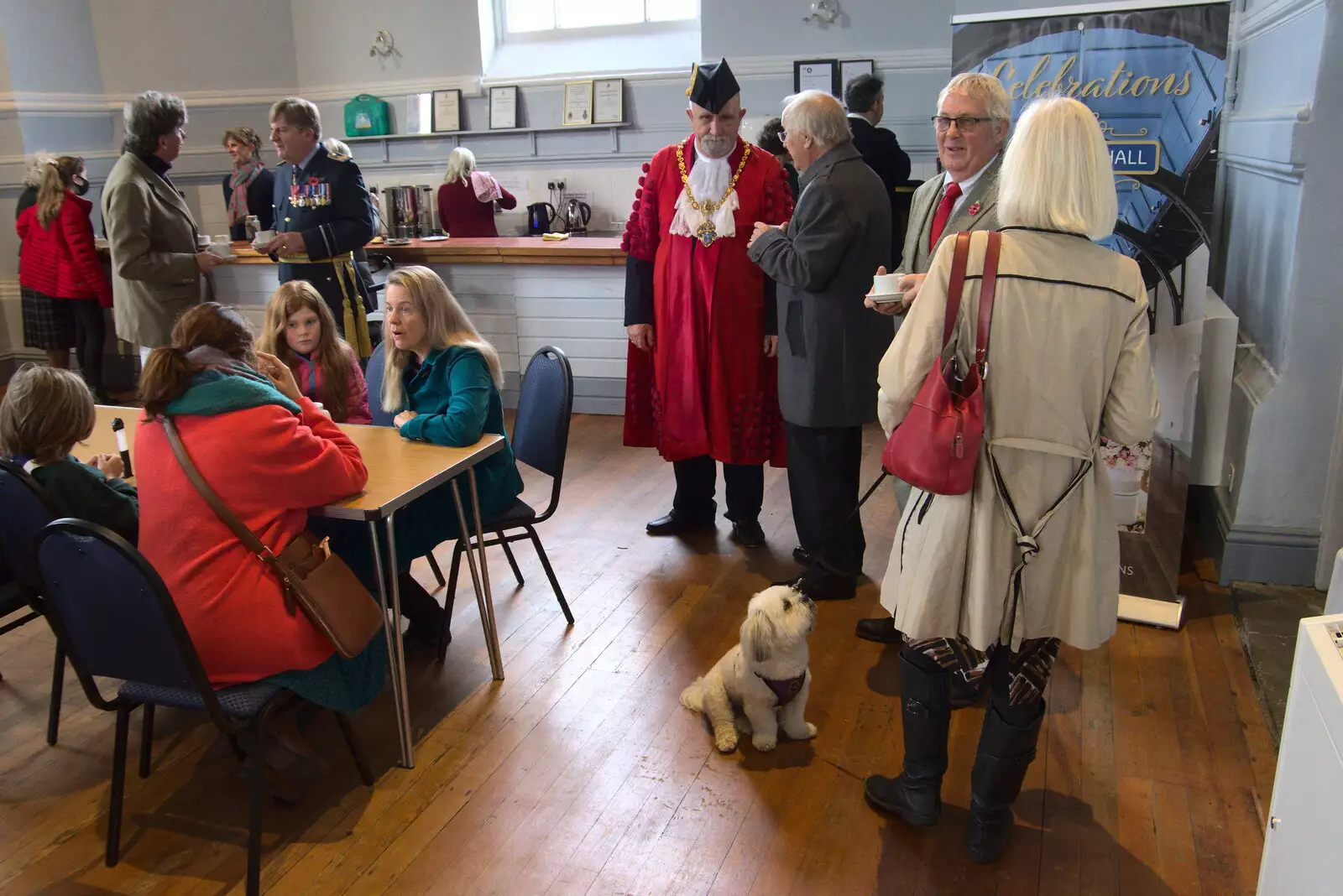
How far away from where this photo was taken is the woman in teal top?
2.70m

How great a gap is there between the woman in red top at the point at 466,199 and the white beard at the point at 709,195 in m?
2.89

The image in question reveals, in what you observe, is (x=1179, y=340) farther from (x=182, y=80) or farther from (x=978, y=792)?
(x=182, y=80)

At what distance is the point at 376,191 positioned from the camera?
7.04m

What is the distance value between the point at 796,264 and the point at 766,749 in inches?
54.0

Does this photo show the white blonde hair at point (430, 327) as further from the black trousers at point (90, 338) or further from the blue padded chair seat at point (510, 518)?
the black trousers at point (90, 338)

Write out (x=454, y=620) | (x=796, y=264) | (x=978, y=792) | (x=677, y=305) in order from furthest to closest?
(x=677, y=305), (x=454, y=620), (x=796, y=264), (x=978, y=792)

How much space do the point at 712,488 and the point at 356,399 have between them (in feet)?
4.76

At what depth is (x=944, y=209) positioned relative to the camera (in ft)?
8.52

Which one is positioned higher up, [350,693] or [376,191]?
[376,191]

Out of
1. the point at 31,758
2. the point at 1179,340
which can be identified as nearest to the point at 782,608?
the point at 1179,340

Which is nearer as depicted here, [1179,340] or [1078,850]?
[1078,850]

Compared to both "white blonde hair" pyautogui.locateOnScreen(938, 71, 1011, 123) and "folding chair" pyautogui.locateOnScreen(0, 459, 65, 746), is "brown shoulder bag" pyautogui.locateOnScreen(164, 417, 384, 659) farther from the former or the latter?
"white blonde hair" pyautogui.locateOnScreen(938, 71, 1011, 123)

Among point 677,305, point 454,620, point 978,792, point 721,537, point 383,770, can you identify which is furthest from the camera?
point 721,537

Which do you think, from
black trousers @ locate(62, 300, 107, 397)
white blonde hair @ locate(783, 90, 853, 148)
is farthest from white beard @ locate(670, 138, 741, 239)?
black trousers @ locate(62, 300, 107, 397)
